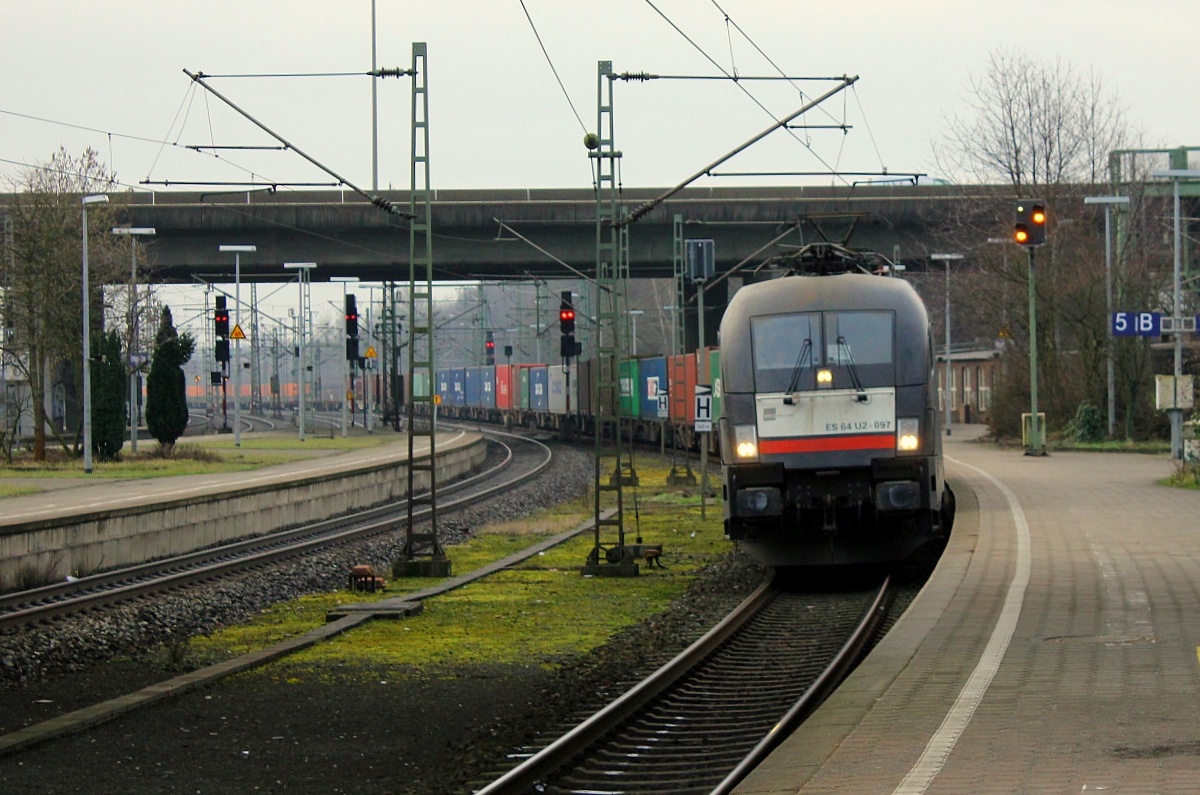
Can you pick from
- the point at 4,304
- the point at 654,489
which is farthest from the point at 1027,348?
the point at 4,304

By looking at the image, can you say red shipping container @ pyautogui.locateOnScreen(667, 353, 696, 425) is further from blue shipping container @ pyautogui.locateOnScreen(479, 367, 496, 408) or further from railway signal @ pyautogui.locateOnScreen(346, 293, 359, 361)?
blue shipping container @ pyautogui.locateOnScreen(479, 367, 496, 408)

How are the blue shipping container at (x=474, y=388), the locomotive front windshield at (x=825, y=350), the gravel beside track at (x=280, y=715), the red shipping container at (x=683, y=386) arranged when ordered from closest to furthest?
the gravel beside track at (x=280, y=715) → the locomotive front windshield at (x=825, y=350) → the red shipping container at (x=683, y=386) → the blue shipping container at (x=474, y=388)

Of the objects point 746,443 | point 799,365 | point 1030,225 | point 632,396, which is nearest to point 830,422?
point 799,365

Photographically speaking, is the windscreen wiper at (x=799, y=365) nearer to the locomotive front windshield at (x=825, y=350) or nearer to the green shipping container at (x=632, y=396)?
the locomotive front windshield at (x=825, y=350)

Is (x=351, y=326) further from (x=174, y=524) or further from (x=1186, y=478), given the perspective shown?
(x=1186, y=478)

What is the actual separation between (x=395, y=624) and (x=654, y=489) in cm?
2116

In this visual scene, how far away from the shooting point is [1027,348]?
43406 millimetres

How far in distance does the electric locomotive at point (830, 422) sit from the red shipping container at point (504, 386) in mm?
62807

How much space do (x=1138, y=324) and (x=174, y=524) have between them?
19815 millimetres

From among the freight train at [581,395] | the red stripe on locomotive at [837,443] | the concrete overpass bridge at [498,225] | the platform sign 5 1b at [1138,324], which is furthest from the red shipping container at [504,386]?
the red stripe on locomotive at [837,443]

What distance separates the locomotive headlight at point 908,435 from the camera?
Result: 16.4m

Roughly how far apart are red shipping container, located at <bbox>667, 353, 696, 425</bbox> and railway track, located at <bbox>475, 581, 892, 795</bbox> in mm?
28710

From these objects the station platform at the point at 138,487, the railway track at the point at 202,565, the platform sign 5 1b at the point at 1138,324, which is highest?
the platform sign 5 1b at the point at 1138,324

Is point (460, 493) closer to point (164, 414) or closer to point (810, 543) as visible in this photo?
point (164, 414)
